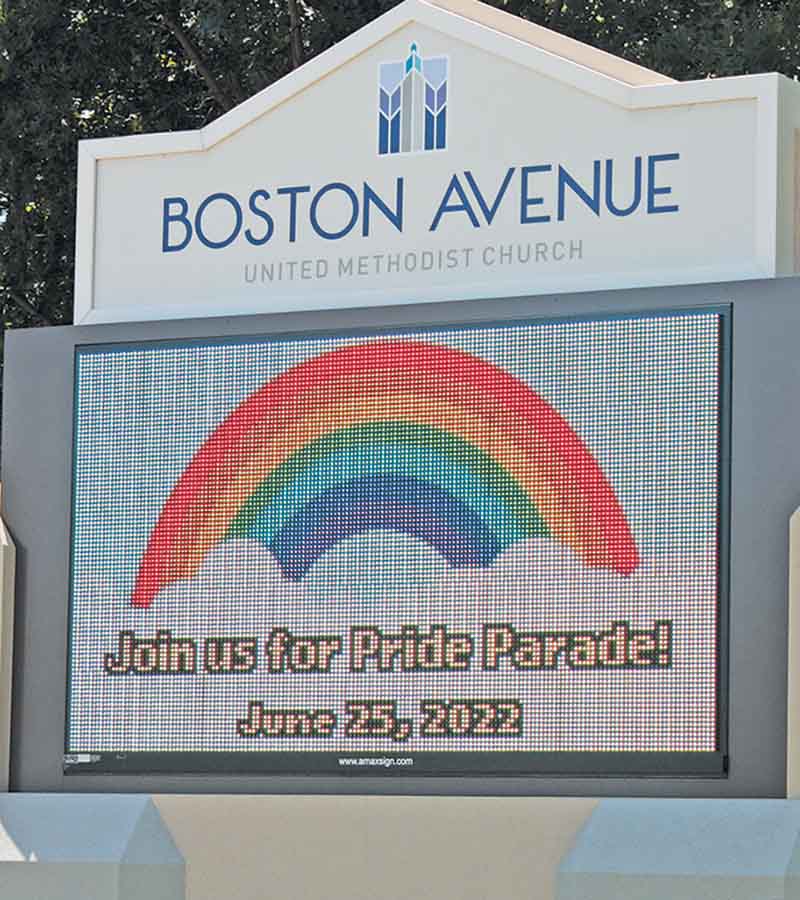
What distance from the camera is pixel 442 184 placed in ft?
28.3

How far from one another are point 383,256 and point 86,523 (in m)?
1.50

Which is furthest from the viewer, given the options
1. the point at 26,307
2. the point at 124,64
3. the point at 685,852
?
the point at 124,64

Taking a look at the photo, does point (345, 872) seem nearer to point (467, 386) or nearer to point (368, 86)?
point (467, 386)

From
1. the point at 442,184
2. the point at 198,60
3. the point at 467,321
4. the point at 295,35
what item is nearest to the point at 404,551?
the point at 467,321

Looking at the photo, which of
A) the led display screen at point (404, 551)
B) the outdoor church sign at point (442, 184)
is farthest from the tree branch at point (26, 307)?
the led display screen at point (404, 551)

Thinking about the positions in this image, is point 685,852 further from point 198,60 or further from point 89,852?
point 198,60

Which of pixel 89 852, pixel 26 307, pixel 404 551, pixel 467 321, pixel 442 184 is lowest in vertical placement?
pixel 89 852

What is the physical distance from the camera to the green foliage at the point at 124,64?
640 inches

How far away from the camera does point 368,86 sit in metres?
8.84

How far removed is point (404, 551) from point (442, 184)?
4.45 ft

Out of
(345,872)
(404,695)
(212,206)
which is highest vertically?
(212,206)

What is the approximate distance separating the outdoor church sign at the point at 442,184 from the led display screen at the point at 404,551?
298mm

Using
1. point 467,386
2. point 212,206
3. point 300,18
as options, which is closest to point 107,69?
point 300,18

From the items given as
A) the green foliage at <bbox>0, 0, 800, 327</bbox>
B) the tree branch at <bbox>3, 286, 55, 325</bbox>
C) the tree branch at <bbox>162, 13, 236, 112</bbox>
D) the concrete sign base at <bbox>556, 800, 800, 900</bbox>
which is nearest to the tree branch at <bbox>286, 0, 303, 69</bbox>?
the green foliage at <bbox>0, 0, 800, 327</bbox>
